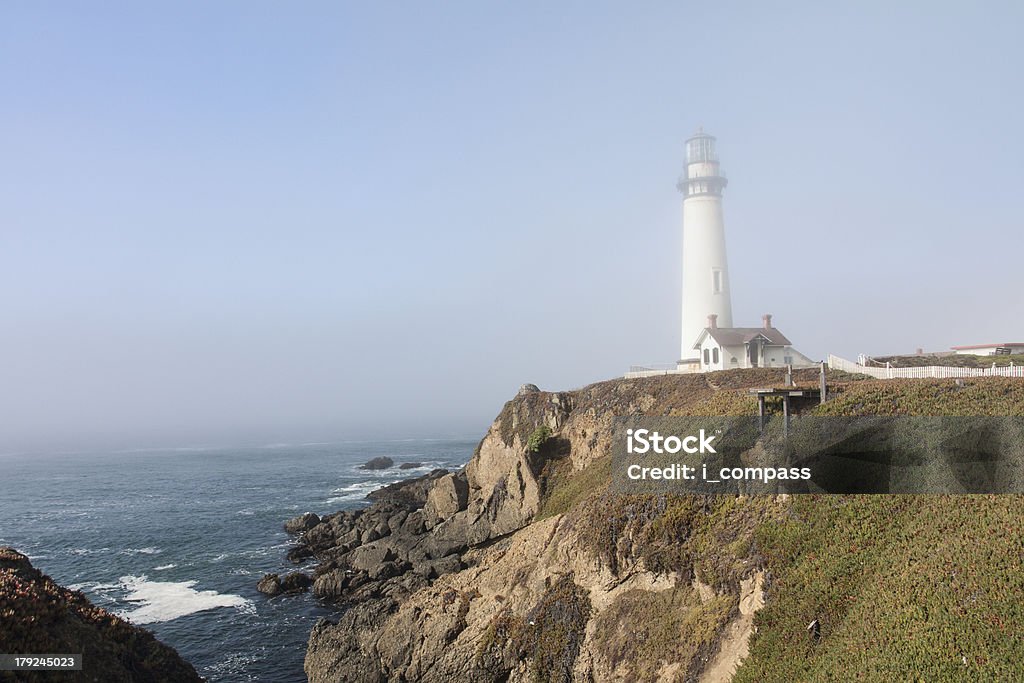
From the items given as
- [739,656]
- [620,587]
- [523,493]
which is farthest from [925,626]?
[523,493]

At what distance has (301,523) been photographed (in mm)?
57406

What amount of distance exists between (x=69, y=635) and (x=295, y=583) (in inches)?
979

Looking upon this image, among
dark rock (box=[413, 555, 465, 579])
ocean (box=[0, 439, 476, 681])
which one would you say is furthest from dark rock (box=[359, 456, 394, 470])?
dark rock (box=[413, 555, 465, 579])

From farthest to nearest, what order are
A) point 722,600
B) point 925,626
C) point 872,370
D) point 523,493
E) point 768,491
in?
point 523,493 → point 872,370 → point 768,491 → point 722,600 → point 925,626

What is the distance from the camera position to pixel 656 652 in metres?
22.9

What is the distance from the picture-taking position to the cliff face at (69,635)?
1670 cm

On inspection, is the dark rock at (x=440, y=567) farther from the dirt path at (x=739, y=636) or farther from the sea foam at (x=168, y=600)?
the dirt path at (x=739, y=636)

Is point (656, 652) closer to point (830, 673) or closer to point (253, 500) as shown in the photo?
point (830, 673)

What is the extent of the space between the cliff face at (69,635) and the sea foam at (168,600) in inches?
726

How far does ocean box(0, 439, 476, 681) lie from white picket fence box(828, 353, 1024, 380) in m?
36.5

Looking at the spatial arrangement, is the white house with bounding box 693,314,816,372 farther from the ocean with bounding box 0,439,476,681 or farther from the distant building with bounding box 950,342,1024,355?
the ocean with bounding box 0,439,476,681

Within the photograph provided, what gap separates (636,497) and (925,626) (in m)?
13.0

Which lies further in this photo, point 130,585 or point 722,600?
point 130,585

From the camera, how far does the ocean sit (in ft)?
113
